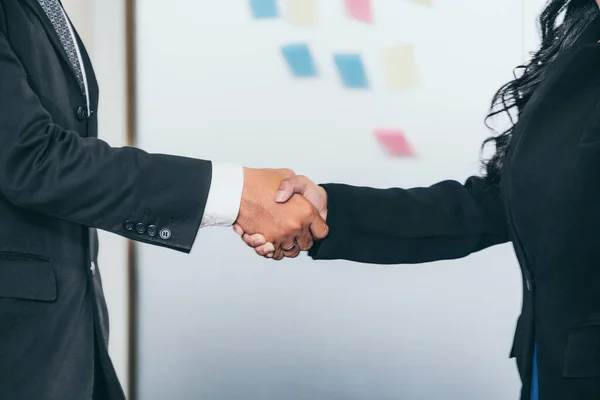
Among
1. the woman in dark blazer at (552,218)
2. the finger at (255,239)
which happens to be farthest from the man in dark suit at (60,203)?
the woman in dark blazer at (552,218)

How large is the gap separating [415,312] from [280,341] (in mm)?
389

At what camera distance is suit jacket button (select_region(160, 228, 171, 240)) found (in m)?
1.06

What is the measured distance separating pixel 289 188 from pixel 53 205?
450 mm

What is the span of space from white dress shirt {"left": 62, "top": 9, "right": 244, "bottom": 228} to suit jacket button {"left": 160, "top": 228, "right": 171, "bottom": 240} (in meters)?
0.06

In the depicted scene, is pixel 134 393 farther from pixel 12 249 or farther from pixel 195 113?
pixel 12 249

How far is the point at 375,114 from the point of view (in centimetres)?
211

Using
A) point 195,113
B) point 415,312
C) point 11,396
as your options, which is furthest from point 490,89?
point 11,396

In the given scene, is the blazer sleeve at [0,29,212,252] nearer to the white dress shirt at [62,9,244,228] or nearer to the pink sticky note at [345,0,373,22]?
the white dress shirt at [62,9,244,228]

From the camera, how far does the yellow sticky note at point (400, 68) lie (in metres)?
2.10

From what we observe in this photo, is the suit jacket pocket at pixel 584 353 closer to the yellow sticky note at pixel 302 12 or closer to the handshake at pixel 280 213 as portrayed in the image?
the handshake at pixel 280 213

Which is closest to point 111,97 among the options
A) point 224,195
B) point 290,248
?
point 290,248

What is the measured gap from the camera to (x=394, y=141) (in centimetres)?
210

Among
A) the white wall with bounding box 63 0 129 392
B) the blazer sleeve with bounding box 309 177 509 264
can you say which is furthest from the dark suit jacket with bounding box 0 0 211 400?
the white wall with bounding box 63 0 129 392

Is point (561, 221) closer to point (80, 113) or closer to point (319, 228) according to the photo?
point (319, 228)
